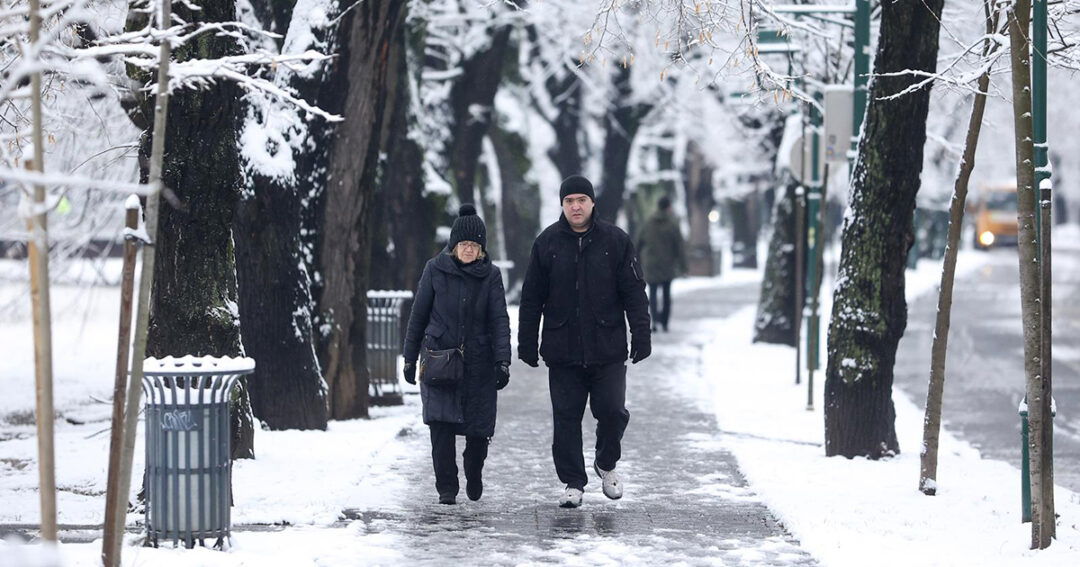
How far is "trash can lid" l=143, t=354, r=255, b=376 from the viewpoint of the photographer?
7.20 meters

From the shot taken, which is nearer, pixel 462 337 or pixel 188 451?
pixel 188 451

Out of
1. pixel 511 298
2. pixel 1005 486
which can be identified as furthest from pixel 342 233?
pixel 511 298

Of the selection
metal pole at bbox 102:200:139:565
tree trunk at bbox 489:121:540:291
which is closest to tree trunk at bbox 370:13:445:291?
tree trunk at bbox 489:121:540:291

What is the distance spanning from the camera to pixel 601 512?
357 inches

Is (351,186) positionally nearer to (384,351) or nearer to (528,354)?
(384,351)

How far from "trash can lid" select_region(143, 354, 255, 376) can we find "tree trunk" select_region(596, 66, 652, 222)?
23273mm

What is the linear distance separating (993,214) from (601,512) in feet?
232

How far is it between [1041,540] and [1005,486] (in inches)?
96.8

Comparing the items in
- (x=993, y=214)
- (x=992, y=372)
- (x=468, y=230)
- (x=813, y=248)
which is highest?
(x=468, y=230)

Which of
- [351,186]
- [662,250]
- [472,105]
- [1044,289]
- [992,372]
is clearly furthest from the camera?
[662,250]

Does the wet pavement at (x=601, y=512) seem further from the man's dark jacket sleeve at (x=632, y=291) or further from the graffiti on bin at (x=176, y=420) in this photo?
the graffiti on bin at (x=176, y=420)

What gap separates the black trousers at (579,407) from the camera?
30.0 feet

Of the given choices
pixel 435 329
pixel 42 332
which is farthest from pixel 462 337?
pixel 42 332

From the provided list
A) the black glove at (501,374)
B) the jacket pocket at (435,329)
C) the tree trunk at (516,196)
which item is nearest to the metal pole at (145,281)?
the jacket pocket at (435,329)
